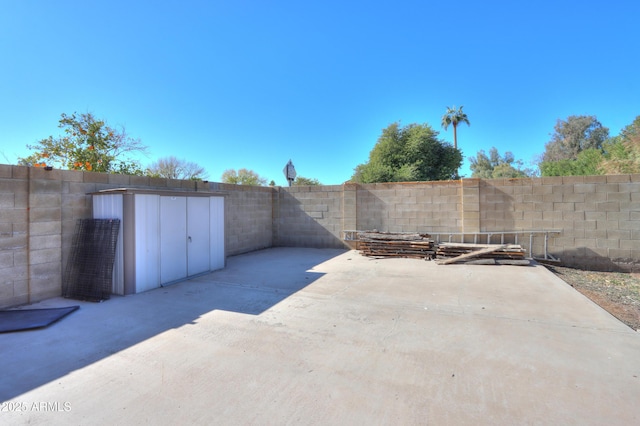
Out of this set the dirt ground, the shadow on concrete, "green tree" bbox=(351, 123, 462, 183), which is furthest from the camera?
"green tree" bbox=(351, 123, 462, 183)

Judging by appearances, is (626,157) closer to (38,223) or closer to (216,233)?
(216,233)

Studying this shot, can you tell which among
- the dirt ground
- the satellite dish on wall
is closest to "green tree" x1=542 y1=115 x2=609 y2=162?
the dirt ground

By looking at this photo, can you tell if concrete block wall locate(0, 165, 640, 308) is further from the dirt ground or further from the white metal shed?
the white metal shed

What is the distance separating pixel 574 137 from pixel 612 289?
34.5m

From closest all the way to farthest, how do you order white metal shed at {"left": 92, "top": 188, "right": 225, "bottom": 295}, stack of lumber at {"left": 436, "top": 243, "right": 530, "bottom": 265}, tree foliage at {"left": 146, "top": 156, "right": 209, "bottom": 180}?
1. white metal shed at {"left": 92, "top": 188, "right": 225, "bottom": 295}
2. stack of lumber at {"left": 436, "top": 243, "right": 530, "bottom": 265}
3. tree foliage at {"left": 146, "top": 156, "right": 209, "bottom": 180}

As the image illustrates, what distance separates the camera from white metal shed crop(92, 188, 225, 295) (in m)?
5.14

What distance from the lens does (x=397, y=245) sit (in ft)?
29.6

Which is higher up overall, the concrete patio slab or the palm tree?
the palm tree

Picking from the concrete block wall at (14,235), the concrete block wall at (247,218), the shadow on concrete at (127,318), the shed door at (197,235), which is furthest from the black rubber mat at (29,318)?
the concrete block wall at (247,218)

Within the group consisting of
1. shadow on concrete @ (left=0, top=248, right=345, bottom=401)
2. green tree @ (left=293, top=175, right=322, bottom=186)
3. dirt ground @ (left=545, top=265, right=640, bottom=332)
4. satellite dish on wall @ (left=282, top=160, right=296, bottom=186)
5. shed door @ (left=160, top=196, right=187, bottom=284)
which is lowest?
dirt ground @ (left=545, top=265, right=640, bottom=332)

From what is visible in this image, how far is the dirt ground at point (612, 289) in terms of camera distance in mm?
4434

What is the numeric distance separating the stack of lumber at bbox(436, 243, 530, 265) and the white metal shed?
6097mm

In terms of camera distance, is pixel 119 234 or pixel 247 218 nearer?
pixel 119 234

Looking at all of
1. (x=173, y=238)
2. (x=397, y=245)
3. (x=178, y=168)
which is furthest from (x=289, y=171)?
(x=178, y=168)
